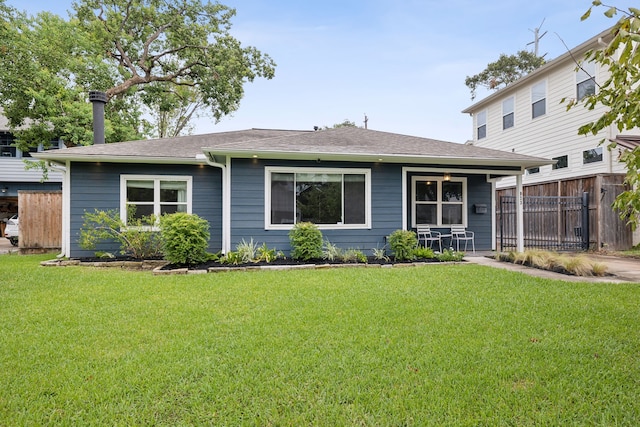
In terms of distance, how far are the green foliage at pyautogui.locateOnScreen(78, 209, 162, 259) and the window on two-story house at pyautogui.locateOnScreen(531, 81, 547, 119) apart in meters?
13.9

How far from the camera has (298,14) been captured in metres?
12.9

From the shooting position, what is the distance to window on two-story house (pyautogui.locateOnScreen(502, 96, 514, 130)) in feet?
48.8

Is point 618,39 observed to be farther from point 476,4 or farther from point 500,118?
point 500,118

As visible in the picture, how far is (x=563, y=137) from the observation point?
12.4 m

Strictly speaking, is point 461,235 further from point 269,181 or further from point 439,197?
point 269,181

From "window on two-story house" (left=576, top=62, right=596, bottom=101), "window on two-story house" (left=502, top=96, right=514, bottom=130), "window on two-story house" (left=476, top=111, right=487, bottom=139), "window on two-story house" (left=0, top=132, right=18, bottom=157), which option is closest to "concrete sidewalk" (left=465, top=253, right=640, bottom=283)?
"window on two-story house" (left=576, top=62, right=596, bottom=101)

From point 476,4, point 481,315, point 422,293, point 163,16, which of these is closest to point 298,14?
point 476,4

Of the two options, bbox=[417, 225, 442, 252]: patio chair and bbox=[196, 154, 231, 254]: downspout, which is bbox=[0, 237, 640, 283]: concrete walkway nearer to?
bbox=[417, 225, 442, 252]: patio chair

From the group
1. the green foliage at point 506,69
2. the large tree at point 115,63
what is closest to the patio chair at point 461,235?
the large tree at point 115,63

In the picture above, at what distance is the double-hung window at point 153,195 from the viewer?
28.9 feet

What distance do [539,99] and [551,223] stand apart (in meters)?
5.14

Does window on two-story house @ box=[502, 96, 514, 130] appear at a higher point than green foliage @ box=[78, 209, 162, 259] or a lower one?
higher

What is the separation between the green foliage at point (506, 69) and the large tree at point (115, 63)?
1500 centimetres

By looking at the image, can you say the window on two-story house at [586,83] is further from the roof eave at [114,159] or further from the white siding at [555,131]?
the roof eave at [114,159]
